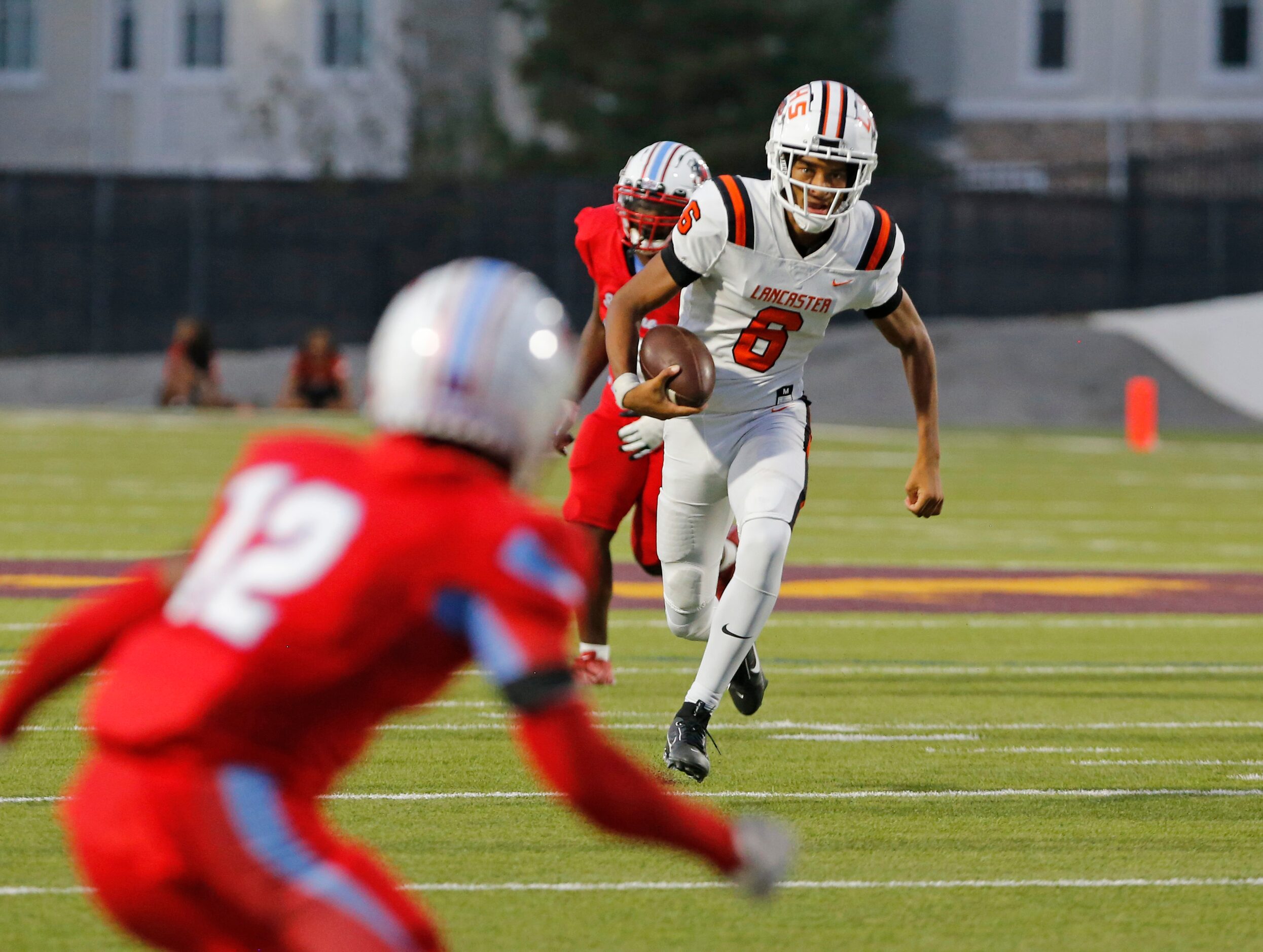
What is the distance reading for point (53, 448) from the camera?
1978 cm

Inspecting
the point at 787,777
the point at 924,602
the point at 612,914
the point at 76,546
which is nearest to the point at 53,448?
the point at 76,546

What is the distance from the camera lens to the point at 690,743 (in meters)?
5.59

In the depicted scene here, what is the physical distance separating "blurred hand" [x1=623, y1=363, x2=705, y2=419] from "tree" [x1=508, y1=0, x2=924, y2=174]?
28082mm

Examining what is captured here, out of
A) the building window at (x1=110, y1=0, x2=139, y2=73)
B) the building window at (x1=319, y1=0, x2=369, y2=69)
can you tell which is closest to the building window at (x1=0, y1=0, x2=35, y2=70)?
the building window at (x1=110, y1=0, x2=139, y2=73)

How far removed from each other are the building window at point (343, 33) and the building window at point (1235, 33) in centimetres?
1449

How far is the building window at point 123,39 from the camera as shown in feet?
127

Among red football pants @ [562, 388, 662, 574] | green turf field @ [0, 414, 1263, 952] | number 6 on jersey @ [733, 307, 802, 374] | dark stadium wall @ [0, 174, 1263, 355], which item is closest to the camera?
green turf field @ [0, 414, 1263, 952]

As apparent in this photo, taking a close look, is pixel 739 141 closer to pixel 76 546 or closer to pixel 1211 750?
pixel 76 546

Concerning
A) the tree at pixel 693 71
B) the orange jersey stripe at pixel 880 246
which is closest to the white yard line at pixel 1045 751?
the orange jersey stripe at pixel 880 246

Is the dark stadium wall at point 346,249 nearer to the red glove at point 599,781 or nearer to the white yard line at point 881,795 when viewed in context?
the white yard line at point 881,795

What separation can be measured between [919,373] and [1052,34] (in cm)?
3267

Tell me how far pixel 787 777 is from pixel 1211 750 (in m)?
1.38

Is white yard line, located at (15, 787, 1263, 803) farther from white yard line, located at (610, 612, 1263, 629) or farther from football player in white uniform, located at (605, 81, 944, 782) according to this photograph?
white yard line, located at (610, 612, 1263, 629)

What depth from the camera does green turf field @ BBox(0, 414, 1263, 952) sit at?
4.29 metres
